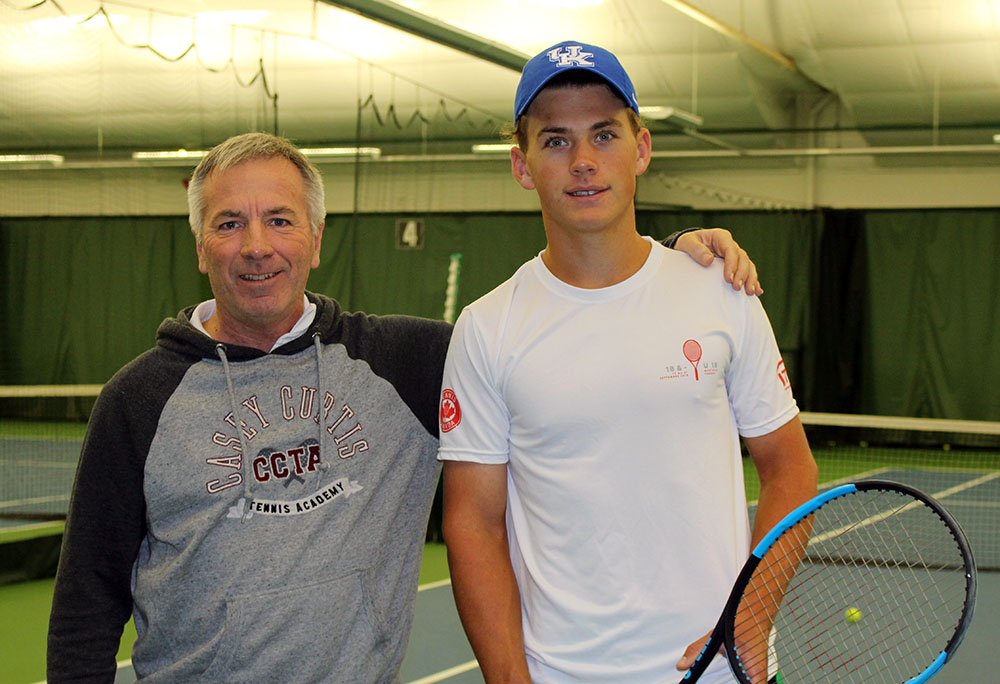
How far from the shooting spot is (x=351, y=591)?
1688 millimetres

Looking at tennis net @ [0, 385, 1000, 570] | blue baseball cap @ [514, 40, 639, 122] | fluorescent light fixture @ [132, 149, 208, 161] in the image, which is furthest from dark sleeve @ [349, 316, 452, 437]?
fluorescent light fixture @ [132, 149, 208, 161]

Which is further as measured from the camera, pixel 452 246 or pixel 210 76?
pixel 452 246

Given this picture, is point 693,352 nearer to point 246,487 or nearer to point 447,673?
point 246,487

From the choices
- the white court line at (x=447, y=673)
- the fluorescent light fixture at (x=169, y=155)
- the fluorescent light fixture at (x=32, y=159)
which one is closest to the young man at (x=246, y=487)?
the white court line at (x=447, y=673)

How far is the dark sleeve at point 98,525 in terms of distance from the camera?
164 centimetres

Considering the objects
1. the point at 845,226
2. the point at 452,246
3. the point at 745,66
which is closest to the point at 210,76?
the point at 452,246

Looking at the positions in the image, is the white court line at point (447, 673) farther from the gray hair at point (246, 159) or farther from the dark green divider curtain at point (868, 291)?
the dark green divider curtain at point (868, 291)

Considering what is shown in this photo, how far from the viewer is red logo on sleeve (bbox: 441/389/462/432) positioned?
5.61ft

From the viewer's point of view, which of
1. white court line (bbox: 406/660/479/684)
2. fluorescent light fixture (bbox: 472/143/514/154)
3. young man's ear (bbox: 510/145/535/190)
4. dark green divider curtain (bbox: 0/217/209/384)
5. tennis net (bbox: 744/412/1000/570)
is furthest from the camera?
fluorescent light fixture (bbox: 472/143/514/154)

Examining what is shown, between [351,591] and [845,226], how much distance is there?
12.2 meters

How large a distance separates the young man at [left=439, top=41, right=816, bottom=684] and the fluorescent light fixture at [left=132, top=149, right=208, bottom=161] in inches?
277

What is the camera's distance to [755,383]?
1685 mm

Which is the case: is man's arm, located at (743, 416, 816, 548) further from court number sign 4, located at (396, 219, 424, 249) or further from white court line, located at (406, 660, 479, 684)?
court number sign 4, located at (396, 219, 424, 249)

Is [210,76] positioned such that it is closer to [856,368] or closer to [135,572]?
[135,572]
